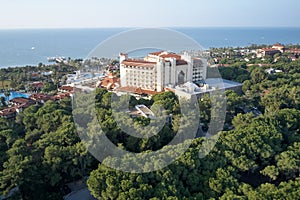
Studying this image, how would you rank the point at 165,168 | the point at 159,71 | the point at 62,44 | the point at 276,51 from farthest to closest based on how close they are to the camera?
the point at 62,44 → the point at 276,51 → the point at 159,71 → the point at 165,168

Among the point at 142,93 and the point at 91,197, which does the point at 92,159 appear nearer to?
the point at 91,197

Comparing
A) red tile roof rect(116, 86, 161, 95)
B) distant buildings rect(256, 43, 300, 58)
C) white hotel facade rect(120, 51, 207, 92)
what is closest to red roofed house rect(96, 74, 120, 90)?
white hotel facade rect(120, 51, 207, 92)

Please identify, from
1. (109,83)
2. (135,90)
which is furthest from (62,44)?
(135,90)

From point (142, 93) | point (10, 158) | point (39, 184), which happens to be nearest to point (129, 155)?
point (39, 184)

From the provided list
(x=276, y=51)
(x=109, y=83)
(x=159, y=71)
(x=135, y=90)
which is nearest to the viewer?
(x=159, y=71)

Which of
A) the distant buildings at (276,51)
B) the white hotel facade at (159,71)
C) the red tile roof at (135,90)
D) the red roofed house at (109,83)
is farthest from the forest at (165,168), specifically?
the distant buildings at (276,51)

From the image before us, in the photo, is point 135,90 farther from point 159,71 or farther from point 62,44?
point 62,44
